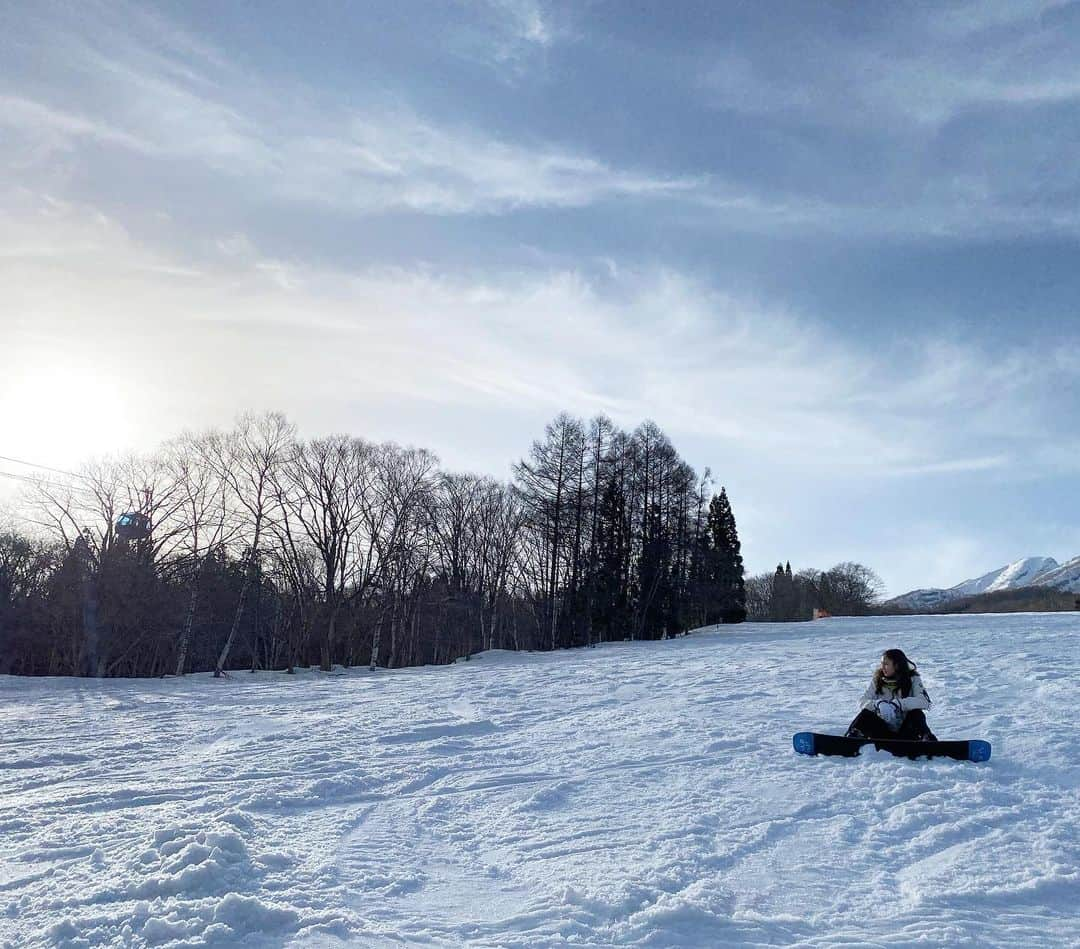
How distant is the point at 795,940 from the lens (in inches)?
159

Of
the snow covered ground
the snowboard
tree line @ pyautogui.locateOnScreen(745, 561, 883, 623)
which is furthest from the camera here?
tree line @ pyautogui.locateOnScreen(745, 561, 883, 623)

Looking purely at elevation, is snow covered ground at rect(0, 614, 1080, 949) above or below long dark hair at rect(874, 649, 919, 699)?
below

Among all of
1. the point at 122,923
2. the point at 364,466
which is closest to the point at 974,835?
the point at 122,923

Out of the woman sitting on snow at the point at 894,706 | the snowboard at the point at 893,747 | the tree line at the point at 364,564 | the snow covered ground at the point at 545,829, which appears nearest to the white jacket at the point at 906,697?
the woman sitting on snow at the point at 894,706

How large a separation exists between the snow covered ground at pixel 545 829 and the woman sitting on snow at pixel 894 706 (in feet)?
1.97

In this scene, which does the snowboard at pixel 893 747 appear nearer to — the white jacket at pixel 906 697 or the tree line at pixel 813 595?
the white jacket at pixel 906 697

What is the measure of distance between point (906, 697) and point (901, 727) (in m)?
0.35

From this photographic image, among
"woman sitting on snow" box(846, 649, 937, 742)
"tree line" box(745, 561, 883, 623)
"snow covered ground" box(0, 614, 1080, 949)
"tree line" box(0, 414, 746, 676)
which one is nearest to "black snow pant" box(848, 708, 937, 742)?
"woman sitting on snow" box(846, 649, 937, 742)

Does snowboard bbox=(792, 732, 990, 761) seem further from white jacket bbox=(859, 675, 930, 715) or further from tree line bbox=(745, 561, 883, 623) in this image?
tree line bbox=(745, 561, 883, 623)

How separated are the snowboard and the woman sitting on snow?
→ 9.3 inches

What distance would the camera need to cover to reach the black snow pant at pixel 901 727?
830 centimetres

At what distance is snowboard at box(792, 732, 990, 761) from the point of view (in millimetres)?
7699

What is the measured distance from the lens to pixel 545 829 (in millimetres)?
6117

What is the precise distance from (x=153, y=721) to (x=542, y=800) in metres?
8.47
